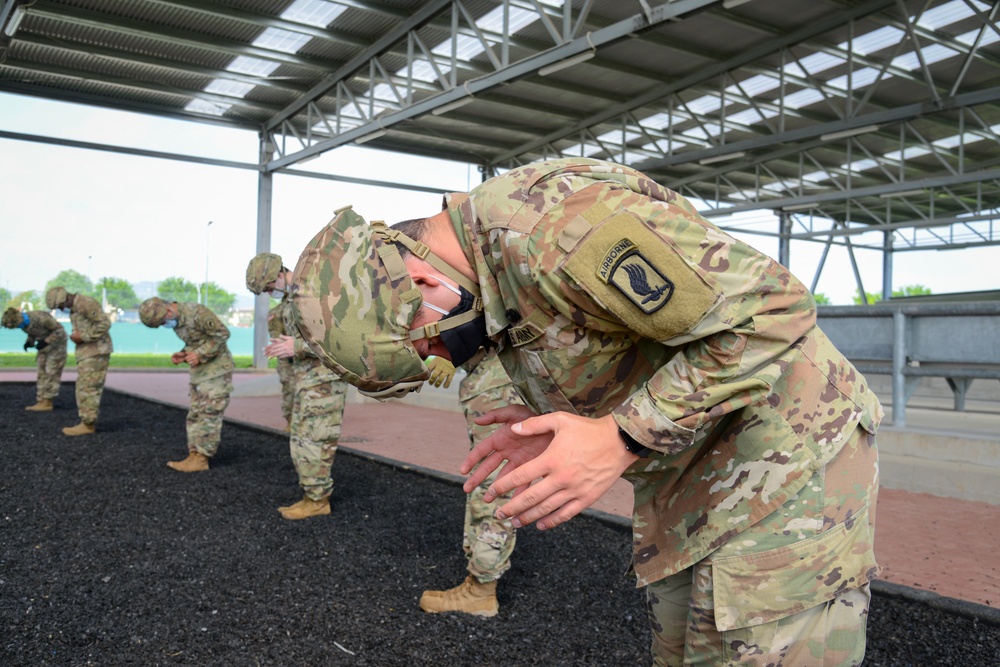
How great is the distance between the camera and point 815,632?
1368mm

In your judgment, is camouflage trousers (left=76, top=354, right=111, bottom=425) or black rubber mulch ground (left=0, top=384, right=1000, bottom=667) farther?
camouflage trousers (left=76, top=354, right=111, bottom=425)

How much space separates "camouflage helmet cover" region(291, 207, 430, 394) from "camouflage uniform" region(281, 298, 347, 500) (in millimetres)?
3451

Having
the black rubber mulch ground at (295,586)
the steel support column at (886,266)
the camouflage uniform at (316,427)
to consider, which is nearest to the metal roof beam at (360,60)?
the camouflage uniform at (316,427)

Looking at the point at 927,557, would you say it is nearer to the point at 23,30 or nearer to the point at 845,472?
the point at 845,472

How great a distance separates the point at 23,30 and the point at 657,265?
12.8 metres

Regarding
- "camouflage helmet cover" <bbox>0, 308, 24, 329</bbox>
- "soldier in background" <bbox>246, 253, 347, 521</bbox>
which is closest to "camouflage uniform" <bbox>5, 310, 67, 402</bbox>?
"camouflage helmet cover" <bbox>0, 308, 24, 329</bbox>

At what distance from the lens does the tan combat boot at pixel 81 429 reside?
26.4ft

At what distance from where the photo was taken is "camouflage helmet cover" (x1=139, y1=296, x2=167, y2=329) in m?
6.40

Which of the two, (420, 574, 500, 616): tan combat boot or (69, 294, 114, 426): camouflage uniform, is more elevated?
(69, 294, 114, 426): camouflage uniform

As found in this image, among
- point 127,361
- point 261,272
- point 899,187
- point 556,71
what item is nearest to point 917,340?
point 261,272

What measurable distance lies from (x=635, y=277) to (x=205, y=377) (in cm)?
589

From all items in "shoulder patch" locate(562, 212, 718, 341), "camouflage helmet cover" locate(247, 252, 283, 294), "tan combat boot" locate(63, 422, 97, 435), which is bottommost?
"tan combat boot" locate(63, 422, 97, 435)

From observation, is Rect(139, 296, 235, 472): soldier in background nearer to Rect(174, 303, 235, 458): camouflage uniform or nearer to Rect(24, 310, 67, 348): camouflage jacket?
Rect(174, 303, 235, 458): camouflage uniform

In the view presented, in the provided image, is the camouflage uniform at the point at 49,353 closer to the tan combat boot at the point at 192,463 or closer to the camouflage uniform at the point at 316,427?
the tan combat boot at the point at 192,463
